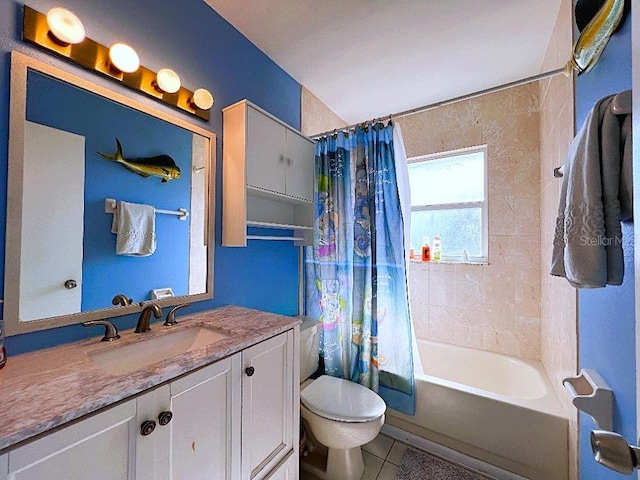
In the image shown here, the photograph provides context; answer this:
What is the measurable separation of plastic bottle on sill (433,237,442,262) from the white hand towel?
2.18 meters

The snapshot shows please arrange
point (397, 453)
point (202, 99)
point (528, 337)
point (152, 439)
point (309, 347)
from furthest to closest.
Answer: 1. point (528, 337)
2. point (309, 347)
3. point (397, 453)
4. point (202, 99)
5. point (152, 439)

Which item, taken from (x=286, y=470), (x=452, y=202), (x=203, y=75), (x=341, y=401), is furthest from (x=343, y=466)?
(x=203, y=75)

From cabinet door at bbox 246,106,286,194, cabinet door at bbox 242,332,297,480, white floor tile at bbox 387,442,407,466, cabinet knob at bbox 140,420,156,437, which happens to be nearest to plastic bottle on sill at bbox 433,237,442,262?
white floor tile at bbox 387,442,407,466

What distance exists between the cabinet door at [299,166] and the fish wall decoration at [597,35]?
1.36 m

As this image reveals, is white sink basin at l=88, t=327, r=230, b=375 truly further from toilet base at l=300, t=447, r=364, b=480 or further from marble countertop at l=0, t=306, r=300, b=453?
toilet base at l=300, t=447, r=364, b=480

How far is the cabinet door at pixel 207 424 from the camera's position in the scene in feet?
2.54

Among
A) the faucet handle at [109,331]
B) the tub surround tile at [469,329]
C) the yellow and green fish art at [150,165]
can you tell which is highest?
the yellow and green fish art at [150,165]

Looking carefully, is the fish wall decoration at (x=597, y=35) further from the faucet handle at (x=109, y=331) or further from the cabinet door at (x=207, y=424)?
the faucet handle at (x=109, y=331)

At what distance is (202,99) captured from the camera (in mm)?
1323

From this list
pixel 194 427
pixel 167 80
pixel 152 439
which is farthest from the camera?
pixel 167 80

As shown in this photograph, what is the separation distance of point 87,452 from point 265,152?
4.54ft

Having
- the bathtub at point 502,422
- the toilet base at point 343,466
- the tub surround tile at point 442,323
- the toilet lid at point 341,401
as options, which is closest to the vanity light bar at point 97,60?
the toilet lid at point 341,401

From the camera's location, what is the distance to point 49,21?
34.4 inches

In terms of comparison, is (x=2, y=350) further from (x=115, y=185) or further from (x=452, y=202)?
(x=452, y=202)
